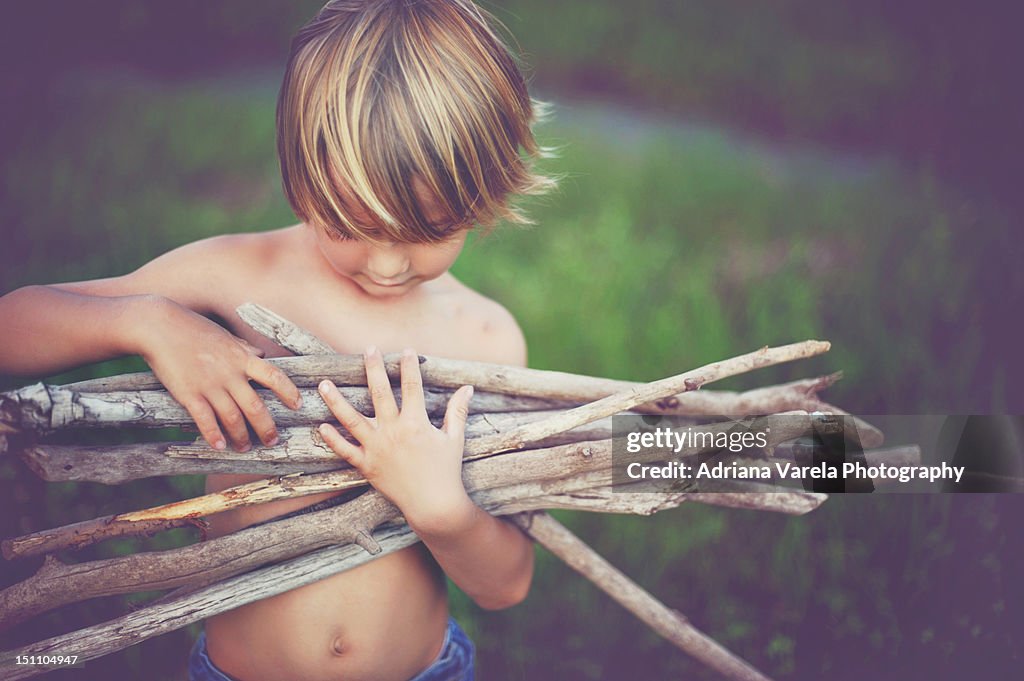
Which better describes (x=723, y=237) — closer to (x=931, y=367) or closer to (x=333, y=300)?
(x=931, y=367)

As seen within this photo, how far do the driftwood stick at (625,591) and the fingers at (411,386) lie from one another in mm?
241

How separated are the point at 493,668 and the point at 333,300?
0.95 meters

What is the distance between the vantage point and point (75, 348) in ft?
2.97

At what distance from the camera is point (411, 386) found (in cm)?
96

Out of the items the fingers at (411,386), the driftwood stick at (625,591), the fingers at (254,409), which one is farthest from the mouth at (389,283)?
the driftwood stick at (625,591)

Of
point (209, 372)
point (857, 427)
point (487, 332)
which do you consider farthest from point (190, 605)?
point (857, 427)

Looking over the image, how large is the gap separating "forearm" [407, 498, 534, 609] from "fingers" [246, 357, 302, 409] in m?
0.19

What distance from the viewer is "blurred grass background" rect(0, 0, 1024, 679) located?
1.56 metres

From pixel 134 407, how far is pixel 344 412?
0.21m

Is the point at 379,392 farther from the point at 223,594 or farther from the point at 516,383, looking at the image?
the point at 223,594

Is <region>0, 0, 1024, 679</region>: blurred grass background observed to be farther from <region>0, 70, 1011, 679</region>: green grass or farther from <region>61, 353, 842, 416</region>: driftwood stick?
<region>61, 353, 842, 416</region>: driftwood stick

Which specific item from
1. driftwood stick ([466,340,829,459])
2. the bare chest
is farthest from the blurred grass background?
driftwood stick ([466,340,829,459])

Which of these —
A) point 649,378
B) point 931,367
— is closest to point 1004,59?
point 931,367

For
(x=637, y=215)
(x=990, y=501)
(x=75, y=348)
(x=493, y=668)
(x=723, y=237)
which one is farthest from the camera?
(x=637, y=215)
